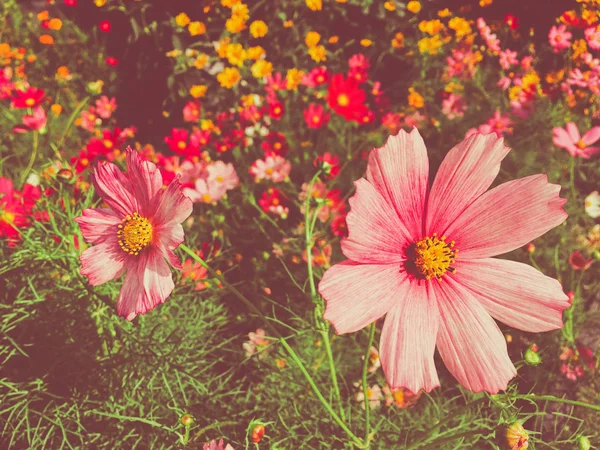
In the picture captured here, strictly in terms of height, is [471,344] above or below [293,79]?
below

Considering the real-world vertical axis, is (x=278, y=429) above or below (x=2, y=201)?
below

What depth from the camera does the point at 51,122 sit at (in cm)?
187

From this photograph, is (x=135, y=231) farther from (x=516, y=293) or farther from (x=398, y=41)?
(x=398, y=41)

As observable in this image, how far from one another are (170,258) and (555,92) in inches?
62.4

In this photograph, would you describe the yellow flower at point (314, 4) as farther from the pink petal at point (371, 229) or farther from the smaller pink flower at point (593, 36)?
the pink petal at point (371, 229)

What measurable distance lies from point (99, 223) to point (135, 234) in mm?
76

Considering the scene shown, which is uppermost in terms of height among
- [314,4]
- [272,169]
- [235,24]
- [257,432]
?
[314,4]

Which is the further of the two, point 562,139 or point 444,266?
point 562,139

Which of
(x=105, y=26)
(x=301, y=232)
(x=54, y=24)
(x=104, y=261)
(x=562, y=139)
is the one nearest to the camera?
(x=104, y=261)

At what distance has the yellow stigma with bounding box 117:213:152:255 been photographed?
0.63 metres

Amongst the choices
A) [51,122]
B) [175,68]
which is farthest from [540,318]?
[51,122]

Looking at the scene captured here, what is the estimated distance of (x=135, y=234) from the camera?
63 cm

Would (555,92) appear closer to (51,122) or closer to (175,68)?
(175,68)

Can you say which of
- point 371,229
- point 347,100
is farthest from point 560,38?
point 371,229
